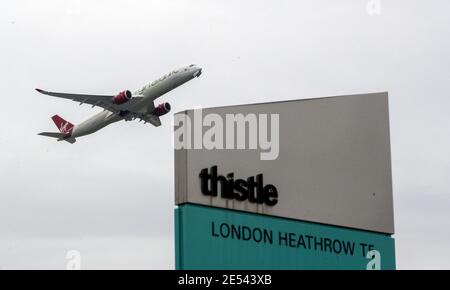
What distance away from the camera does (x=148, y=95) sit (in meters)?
71.8

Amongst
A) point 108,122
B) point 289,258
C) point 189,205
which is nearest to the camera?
point 189,205

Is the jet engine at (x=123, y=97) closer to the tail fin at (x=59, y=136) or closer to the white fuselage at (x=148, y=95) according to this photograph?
the white fuselage at (x=148, y=95)

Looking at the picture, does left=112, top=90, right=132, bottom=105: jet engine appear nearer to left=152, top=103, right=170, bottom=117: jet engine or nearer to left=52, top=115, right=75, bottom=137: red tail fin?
left=152, top=103, right=170, bottom=117: jet engine

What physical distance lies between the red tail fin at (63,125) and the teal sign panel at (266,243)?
5012cm

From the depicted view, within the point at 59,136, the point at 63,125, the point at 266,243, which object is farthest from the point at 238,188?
the point at 63,125

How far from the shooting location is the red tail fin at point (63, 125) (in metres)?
84.0

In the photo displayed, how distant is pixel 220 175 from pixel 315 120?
21.5ft

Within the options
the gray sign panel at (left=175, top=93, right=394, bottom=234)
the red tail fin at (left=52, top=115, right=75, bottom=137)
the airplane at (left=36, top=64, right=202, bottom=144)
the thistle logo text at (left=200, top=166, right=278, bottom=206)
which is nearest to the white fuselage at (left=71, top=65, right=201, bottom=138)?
the airplane at (left=36, top=64, right=202, bottom=144)

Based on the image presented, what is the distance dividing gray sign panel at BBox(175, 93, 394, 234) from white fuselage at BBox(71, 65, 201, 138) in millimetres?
29868

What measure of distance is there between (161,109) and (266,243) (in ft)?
148
